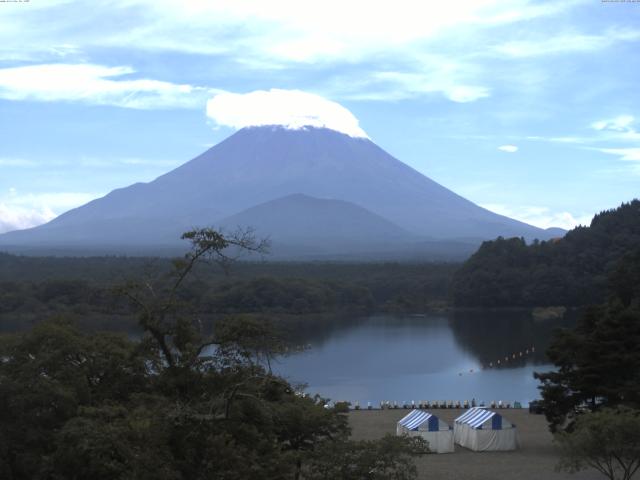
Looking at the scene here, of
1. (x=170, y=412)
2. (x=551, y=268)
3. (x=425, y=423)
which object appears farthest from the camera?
(x=551, y=268)

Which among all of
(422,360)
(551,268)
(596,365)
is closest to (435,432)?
(596,365)

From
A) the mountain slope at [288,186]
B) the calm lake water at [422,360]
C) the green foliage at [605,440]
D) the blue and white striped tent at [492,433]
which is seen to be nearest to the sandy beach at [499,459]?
the blue and white striped tent at [492,433]

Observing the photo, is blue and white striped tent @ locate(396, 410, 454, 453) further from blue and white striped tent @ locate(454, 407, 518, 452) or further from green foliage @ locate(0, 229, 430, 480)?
green foliage @ locate(0, 229, 430, 480)

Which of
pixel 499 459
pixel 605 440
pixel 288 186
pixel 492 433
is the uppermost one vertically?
pixel 288 186

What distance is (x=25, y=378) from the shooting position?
9.55 m

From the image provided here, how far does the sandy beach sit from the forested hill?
30.9m

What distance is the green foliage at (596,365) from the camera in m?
14.5

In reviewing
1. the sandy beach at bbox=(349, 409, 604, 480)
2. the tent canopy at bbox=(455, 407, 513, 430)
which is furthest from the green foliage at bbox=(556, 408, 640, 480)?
the tent canopy at bbox=(455, 407, 513, 430)

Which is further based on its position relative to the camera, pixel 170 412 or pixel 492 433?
pixel 492 433

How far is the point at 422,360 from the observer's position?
1218 inches

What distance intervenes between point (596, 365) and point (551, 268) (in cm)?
3673

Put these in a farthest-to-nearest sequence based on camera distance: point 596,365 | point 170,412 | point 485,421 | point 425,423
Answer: point 485,421 < point 425,423 < point 596,365 < point 170,412

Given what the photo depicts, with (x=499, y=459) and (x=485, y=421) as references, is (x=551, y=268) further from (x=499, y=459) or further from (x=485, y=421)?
(x=499, y=459)

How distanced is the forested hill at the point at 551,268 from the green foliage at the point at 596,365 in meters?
32.6
